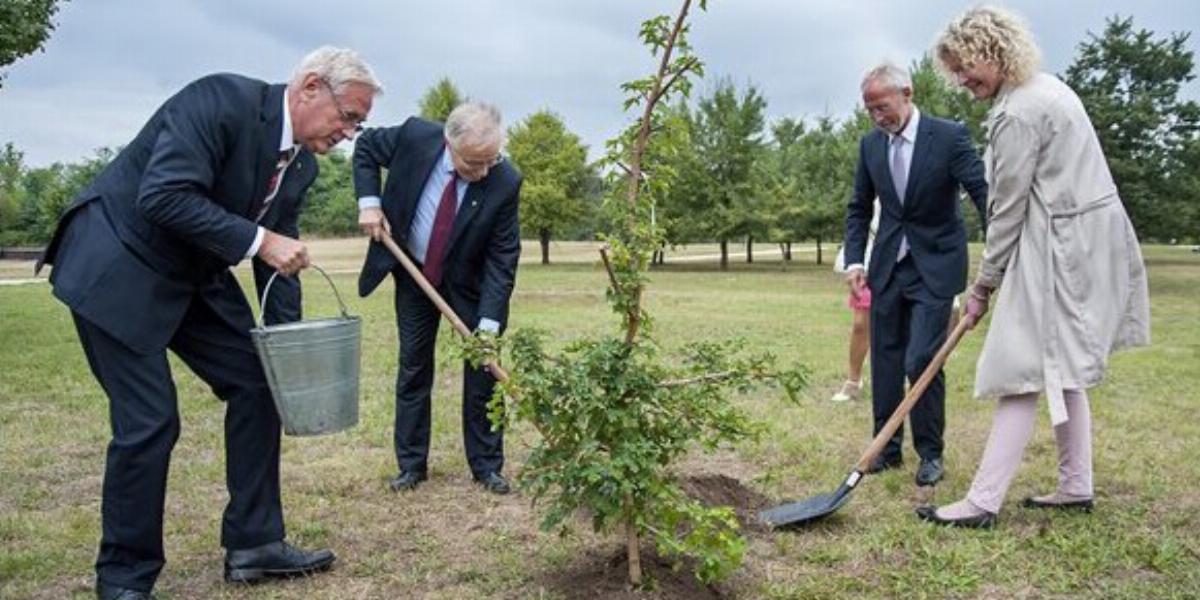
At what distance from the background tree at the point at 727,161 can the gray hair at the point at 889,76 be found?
28587 mm

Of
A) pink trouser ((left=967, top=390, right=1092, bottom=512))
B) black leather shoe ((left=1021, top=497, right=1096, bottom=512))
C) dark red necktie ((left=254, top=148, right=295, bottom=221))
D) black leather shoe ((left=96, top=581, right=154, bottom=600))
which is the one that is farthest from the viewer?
black leather shoe ((left=1021, top=497, right=1096, bottom=512))

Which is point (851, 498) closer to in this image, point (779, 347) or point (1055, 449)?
point (1055, 449)

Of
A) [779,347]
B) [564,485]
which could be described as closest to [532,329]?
[564,485]

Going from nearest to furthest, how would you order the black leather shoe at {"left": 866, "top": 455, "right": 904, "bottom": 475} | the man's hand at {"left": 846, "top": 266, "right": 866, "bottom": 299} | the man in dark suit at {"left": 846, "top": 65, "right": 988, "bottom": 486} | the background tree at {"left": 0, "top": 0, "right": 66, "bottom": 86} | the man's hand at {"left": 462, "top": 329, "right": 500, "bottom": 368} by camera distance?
the man's hand at {"left": 462, "top": 329, "right": 500, "bottom": 368}
the man in dark suit at {"left": 846, "top": 65, "right": 988, "bottom": 486}
the black leather shoe at {"left": 866, "top": 455, "right": 904, "bottom": 475}
the man's hand at {"left": 846, "top": 266, "right": 866, "bottom": 299}
the background tree at {"left": 0, "top": 0, "right": 66, "bottom": 86}

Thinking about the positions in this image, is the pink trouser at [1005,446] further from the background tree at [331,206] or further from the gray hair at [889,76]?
the background tree at [331,206]

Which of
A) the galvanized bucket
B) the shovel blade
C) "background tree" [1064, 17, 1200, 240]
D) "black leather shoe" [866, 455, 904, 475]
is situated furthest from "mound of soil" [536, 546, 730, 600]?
"background tree" [1064, 17, 1200, 240]

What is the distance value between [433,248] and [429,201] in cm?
24

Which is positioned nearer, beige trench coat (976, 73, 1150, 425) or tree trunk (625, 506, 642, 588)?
tree trunk (625, 506, 642, 588)

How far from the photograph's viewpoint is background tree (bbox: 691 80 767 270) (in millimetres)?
33688

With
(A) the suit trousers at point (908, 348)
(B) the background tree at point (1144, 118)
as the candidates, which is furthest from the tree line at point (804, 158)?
(A) the suit trousers at point (908, 348)

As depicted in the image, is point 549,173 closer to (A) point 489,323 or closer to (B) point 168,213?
(A) point 489,323

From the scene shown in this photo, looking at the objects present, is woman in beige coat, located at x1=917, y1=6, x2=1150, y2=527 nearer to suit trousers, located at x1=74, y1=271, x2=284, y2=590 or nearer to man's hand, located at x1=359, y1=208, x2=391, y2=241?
man's hand, located at x1=359, y1=208, x2=391, y2=241

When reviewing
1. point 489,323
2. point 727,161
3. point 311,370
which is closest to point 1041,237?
point 489,323

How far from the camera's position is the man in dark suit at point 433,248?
5.01m
